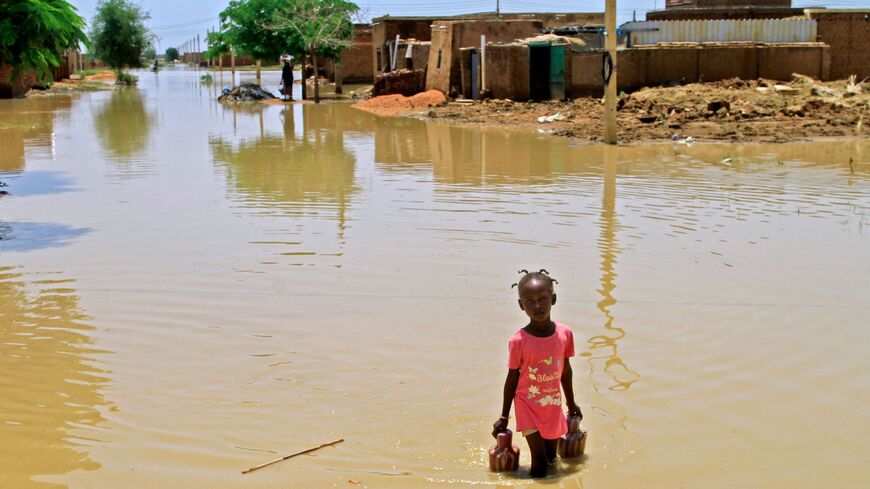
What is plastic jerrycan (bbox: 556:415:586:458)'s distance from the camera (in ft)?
16.3

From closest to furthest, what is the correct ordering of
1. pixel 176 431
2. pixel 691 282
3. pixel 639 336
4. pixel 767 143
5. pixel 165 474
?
pixel 165 474 < pixel 176 431 < pixel 639 336 < pixel 691 282 < pixel 767 143

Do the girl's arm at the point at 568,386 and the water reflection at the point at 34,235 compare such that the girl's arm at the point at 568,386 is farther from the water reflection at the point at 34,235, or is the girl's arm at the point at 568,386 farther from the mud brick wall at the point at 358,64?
the mud brick wall at the point at 358,64

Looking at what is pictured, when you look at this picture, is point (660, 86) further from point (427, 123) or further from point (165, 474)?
point (165, 474)

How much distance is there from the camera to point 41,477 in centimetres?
495

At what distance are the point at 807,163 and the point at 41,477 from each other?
14.6 m

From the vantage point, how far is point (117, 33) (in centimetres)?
6925

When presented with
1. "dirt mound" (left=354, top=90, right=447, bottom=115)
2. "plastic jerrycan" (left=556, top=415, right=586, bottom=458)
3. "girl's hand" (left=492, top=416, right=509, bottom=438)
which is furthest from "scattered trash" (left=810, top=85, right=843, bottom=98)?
"girl's hand" (left=492, top=416, right=509, bottom=438)

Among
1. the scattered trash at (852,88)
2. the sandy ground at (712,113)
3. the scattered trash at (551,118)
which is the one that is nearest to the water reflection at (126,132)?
the sandy ground at (712,113)

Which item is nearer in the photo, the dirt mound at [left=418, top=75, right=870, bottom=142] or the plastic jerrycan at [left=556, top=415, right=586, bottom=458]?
the plastic jerrycan at [left=556, top=415, right=586, bottom=458]

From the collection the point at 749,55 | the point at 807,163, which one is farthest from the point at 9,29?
the point at 749,55

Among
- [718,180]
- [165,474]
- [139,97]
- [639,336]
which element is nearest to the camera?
[165,474]

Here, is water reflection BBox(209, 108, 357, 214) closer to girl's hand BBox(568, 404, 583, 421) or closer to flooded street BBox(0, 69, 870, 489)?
flooded street BBox(0, 69, 870, 489)

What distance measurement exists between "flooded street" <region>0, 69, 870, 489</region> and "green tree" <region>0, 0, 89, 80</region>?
192 cm

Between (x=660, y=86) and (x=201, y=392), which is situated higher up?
(x=660, y=86)
